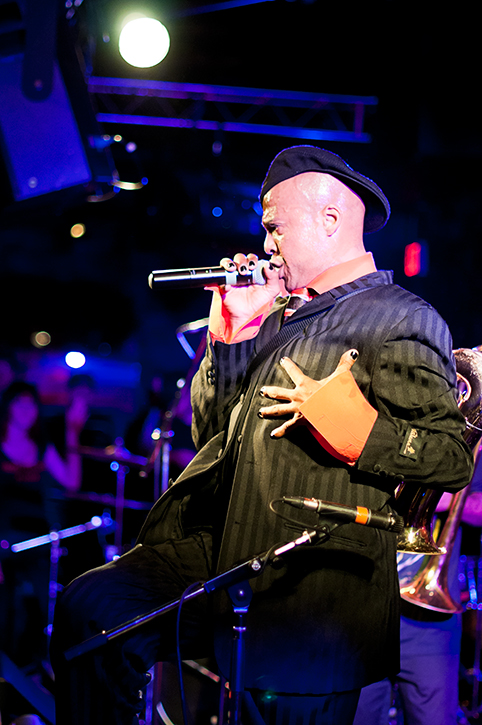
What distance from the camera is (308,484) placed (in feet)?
5.81

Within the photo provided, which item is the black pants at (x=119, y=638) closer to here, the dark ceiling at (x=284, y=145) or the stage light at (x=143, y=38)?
the dark ceiling at (x=284, y=145)

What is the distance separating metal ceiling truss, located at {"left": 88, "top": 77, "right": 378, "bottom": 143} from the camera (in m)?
6.78

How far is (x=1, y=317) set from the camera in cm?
1080

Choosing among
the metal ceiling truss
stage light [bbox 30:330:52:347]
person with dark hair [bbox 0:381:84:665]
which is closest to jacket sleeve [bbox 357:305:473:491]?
person with dark hair [bbox 0:381:84:665]

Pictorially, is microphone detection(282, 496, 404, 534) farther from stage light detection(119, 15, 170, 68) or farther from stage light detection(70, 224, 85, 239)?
stage light detection(70, 224, 85, 239)

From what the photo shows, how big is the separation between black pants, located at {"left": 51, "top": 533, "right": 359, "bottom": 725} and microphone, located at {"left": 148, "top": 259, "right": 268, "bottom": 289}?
40.0 inches

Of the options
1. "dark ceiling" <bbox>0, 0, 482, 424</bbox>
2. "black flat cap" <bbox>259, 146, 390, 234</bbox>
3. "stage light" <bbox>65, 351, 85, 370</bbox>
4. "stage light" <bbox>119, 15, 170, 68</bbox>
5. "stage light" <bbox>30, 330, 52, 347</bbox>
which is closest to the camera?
"black flat cap" <bbox>259, 146, 390, 234</bbox>

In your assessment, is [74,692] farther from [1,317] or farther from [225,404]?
[1,317]

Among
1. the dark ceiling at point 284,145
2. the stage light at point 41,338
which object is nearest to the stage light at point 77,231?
the dark ceiling at point 284,145

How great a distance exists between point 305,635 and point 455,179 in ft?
18.0

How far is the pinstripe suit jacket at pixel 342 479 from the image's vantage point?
5.42ft

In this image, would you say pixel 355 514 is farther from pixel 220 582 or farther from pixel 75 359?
pixel 75 359

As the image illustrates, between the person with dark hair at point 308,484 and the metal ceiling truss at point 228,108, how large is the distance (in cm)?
531

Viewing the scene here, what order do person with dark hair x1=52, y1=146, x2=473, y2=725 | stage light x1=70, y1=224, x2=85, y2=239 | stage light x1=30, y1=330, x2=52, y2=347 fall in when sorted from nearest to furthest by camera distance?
person with dark hair x1=52, y1=146, x2=473, y2=725
stage light x1=70, y1=224, x2=85, y2=239
stage light x1=30, y1=330, x2=52, y2=347
